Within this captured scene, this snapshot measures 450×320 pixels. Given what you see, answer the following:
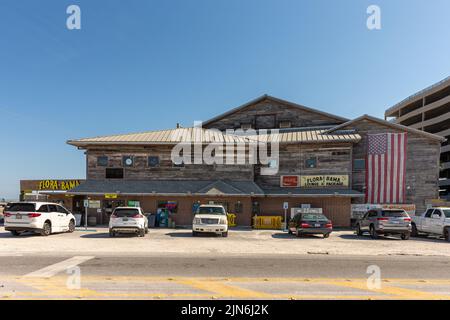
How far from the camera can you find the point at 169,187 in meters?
21.3

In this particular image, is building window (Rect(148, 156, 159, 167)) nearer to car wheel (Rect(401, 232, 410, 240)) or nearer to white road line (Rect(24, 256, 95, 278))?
white road line (Rect(24, 256, 95, 278))

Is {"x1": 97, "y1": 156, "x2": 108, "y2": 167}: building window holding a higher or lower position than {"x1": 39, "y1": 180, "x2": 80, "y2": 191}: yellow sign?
higher

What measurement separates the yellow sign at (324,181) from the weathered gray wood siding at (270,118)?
8608 millimetres

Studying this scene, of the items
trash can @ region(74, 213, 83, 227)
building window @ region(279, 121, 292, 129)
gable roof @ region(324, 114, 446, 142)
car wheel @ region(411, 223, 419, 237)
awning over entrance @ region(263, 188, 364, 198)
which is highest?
building window @ region(279, 121, 292, 129)

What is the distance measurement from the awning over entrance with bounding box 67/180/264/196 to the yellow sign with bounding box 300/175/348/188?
450cm

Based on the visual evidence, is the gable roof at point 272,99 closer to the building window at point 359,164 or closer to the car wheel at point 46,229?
the building window at point 359,164

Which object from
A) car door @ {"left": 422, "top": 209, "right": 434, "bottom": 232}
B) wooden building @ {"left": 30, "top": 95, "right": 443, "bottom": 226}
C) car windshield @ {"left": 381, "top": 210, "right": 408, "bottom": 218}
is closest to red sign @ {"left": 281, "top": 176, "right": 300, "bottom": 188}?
wooden building @ {"left": 30, "top": 95, "right": 443, "bottom": 226}

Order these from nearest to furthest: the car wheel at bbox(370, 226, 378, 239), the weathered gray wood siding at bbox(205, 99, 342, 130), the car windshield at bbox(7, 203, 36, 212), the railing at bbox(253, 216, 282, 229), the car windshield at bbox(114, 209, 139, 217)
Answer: the car windshield at bbox(7, 203, 36, 212)
the car windshield at bbox(114, 209, 139, 217)
the car wheel at bbox(370, 226, 378, 239)
the railing at bbox(253, 216, 282, 229)
the weathered gray wood siding at bbox(205, 99, 342, 130)

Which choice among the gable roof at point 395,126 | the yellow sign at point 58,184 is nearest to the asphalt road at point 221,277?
the gable roof at point 395,126

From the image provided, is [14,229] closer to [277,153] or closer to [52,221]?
[52,221]

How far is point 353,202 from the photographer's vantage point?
74.7 ft

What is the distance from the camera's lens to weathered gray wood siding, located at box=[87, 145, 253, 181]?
22062 mm

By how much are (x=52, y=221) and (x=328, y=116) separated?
85.9 ft

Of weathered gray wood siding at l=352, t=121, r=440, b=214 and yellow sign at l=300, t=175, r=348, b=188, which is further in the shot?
weathered gray wood siding at l=352, t=121, r=440, b=214
